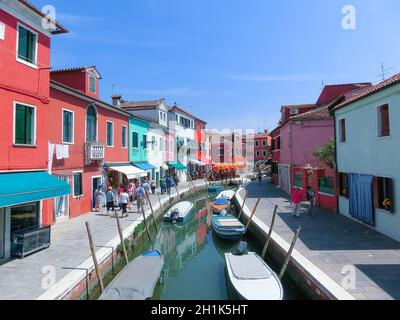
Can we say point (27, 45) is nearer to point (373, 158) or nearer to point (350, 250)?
point (350, 250)

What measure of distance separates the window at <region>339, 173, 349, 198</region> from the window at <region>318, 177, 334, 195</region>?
1050 mm

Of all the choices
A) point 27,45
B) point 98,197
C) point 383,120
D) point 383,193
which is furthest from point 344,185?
point 27,45

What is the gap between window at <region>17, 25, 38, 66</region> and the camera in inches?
431

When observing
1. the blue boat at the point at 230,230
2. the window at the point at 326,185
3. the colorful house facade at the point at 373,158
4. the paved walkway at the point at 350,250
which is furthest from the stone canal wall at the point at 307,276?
the window at the point at 326,185

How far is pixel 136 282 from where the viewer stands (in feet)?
28.4

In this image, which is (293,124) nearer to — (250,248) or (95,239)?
(250,248)

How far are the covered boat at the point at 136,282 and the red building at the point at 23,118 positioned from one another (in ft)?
12.0

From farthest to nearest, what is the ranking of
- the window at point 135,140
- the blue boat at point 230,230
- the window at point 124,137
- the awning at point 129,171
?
1. the window at point 135,140
2. the window at point 124,137
3. the awning at point 129,171
4. the blue boat at point 230,230

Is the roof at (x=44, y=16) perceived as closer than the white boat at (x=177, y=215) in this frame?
Yes

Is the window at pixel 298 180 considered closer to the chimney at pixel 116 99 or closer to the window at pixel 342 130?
the window at pixel 342 130

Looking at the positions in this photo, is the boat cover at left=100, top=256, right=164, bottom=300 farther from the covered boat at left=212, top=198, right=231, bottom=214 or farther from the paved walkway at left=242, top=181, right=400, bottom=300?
the covered boat at left=212, top=198, right=231, bottom=214

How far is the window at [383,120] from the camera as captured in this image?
1225 centimetres

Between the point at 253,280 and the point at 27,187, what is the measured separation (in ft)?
24.1

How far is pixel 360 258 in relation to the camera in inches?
374
